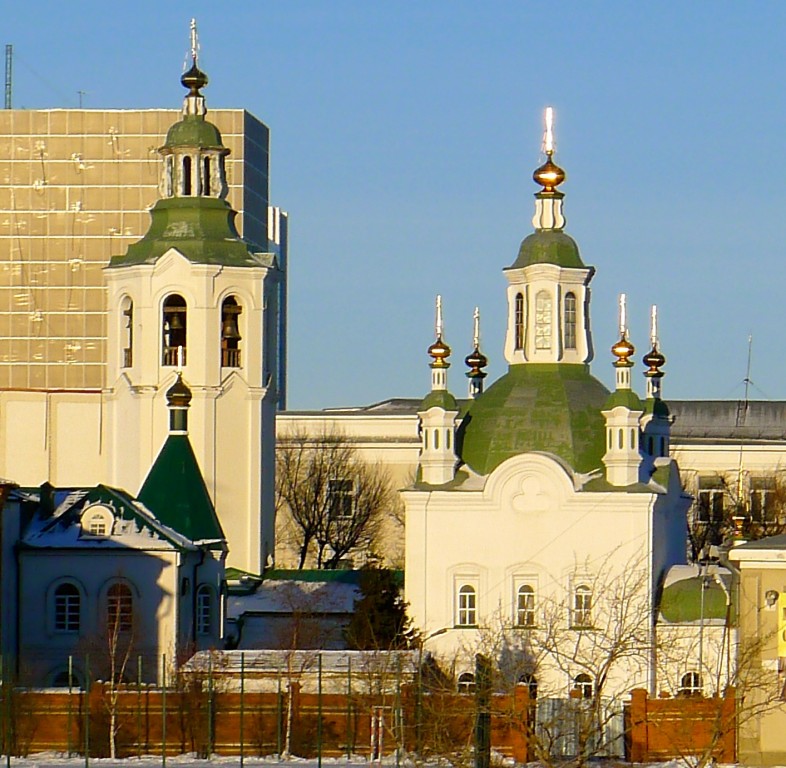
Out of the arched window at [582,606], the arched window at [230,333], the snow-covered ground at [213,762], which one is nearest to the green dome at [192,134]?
the arched window at [230,333]

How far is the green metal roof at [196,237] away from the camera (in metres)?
75.3

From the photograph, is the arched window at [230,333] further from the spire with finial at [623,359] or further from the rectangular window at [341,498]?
the rectangular window at [341,498]

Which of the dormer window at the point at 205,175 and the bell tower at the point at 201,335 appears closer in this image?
the bell tower at the point at 201,335

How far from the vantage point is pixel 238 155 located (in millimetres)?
118188

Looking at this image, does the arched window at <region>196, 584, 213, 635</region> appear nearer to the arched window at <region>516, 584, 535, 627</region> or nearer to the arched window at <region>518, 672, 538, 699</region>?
the arched window at <region>516, 584, 535, 627</region>

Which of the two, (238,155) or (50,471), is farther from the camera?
(238,155)

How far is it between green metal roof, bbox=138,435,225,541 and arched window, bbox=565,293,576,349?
9.33 meters

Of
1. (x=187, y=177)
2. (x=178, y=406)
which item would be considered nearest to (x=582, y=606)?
(x=178, y=406)

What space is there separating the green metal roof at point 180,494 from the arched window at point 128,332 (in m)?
7.65

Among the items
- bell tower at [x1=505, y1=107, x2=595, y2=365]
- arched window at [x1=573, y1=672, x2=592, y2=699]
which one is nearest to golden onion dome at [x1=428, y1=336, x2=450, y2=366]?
bell tower at [x1=505, y1=107, x2=595, y2=365]

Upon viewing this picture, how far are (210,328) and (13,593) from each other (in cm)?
1516

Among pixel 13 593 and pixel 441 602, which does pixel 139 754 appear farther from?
pixel 441 602

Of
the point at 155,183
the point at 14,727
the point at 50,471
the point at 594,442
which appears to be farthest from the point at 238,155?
the point at 14,727

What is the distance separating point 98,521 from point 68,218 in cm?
5575
